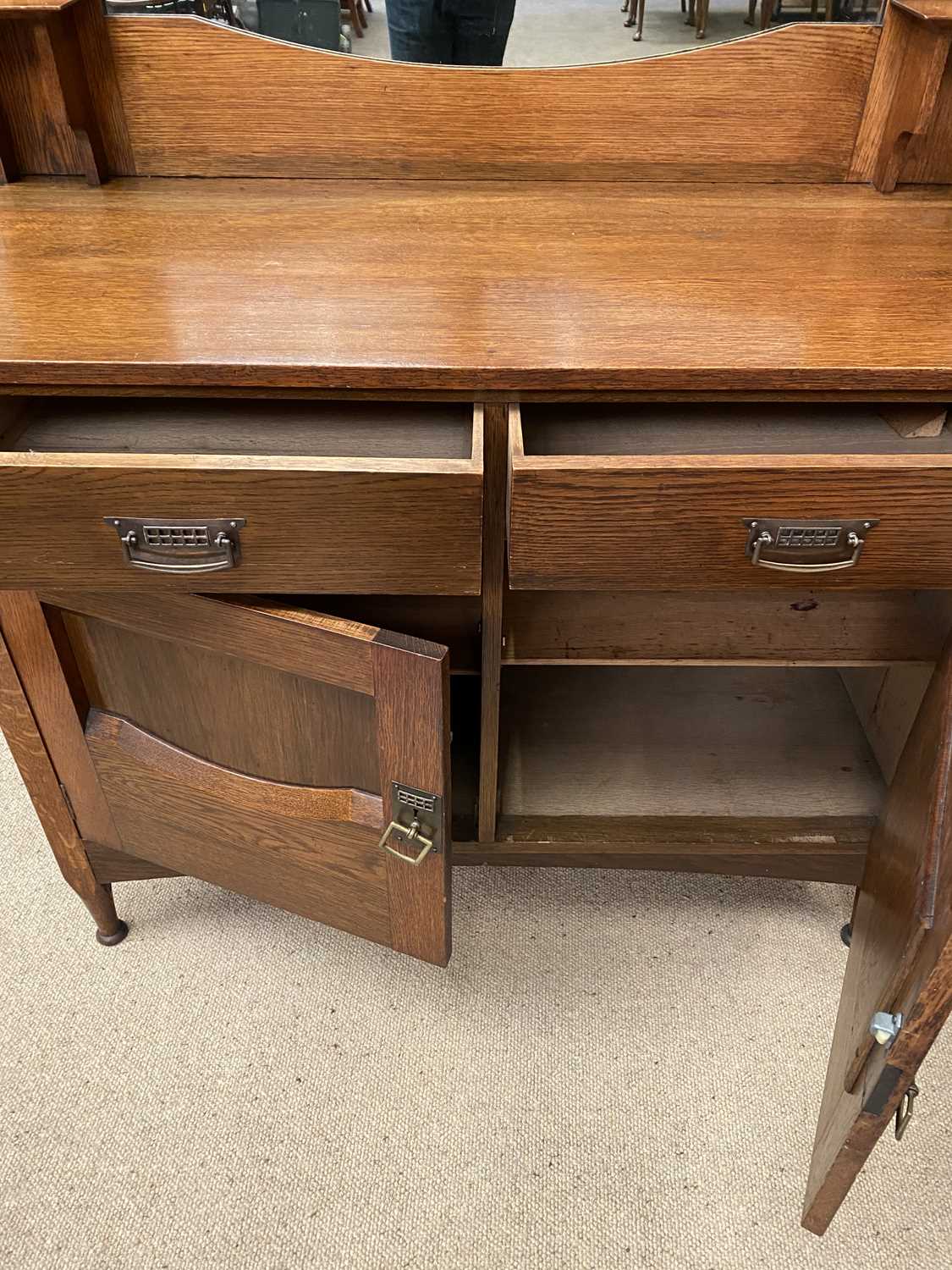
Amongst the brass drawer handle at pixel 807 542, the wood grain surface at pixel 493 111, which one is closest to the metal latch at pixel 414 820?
the brass drawer handle at pixel 807 542

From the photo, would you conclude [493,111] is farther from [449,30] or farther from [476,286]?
[476,286]

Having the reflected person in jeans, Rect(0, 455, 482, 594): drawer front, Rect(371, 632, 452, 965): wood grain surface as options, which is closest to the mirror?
the reflected person in jeans

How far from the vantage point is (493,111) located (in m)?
0.96

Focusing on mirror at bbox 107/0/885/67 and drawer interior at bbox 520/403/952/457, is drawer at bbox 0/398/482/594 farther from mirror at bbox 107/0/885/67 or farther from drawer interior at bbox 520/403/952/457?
mirror at bbox 107/0/885/67

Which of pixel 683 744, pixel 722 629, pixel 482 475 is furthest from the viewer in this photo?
pixel 683 744

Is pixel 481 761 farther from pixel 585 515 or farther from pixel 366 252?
pixel 366 252

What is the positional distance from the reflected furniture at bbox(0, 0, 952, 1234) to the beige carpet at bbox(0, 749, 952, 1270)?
2.6 inches

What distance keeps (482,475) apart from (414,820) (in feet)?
1.05

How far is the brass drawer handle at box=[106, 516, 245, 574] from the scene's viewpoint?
2.28ft

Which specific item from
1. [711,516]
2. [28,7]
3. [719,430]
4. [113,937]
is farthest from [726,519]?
[113,937]

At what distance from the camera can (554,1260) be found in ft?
2.91

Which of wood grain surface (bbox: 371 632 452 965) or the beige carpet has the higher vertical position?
wood grain surface (bbox: 371 632 452 965)

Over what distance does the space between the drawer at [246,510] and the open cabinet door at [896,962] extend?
1.30 ft

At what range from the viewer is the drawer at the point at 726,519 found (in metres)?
0.67
